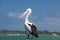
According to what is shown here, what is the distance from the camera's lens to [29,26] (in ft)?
41.9

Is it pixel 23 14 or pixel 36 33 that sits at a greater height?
pixel 23 14

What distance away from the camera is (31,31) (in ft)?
42.2

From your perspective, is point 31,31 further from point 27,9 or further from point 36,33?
point 27,9

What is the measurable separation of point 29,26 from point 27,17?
17.9 inches

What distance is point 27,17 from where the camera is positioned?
Answer: 41.4 feet

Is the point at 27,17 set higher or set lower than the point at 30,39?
higher

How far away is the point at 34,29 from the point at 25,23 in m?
0.51

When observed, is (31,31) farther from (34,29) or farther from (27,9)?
(27,9)

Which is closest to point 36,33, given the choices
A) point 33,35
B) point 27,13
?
point 33,35

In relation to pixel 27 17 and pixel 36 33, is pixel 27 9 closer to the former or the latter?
pixel 27 17

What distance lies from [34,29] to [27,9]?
0.99m

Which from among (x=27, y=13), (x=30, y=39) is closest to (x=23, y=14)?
(x=27, y=13)

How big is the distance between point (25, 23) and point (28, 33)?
1.59ft

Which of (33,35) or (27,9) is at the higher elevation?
(27,9)
